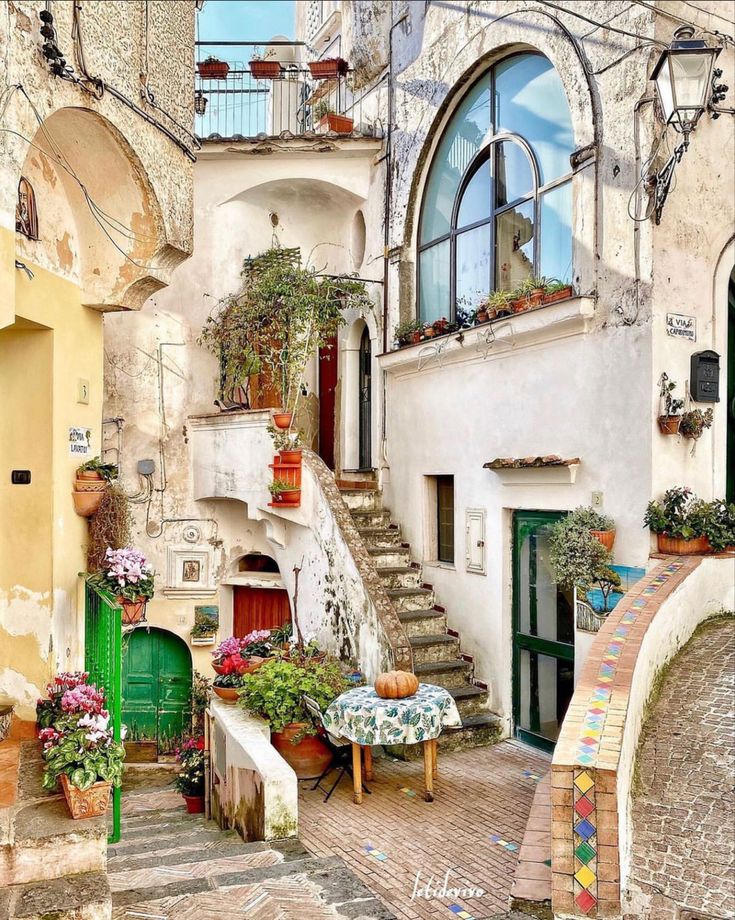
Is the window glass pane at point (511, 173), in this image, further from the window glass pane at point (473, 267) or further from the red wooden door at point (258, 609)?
the red wooden door at point (258, 609)

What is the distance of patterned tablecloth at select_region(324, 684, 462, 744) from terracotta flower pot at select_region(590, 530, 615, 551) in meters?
2.01

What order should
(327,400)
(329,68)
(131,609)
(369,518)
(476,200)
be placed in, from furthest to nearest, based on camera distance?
(327,400) → (329,68) → (369,518) → (476,200) → (131,609)

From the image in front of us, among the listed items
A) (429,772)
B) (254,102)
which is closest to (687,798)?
(429,772)

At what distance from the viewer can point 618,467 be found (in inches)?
297

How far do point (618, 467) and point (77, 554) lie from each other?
16.5 ft

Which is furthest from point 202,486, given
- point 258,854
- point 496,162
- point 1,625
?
point 258,854

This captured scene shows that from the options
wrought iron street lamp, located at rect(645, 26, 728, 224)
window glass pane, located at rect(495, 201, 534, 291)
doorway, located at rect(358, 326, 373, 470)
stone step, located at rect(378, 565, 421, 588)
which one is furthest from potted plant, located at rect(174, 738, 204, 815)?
wrought iron street lamp, located at rect(645, 26, 728, 224)

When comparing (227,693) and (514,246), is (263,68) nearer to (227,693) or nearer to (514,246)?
(514,246)

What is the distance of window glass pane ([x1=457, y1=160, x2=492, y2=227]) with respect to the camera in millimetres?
9711

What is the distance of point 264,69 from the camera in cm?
1330

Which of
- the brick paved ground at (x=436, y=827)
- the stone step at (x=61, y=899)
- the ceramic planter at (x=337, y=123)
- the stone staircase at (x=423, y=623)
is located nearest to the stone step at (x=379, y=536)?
the stone staircase at (x=423, y=623)

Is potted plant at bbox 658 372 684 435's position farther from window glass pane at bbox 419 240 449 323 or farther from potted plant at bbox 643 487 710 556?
window glass pane at bbox 419 240 449 323

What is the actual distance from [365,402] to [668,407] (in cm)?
619

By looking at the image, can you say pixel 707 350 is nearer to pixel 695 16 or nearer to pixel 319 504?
Result: pixel 695 16
